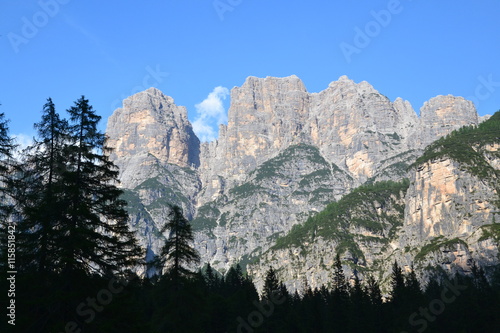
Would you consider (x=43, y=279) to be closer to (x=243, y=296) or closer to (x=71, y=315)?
(x=71, y=315)

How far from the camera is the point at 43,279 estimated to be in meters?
22.8

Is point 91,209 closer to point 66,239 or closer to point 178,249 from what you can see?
point 66,239

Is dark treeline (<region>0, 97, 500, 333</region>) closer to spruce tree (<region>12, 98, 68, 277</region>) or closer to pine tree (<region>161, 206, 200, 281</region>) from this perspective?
spruce tree (<region>12, 98, 68, 277</region>)

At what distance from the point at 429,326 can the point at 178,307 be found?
181 ft

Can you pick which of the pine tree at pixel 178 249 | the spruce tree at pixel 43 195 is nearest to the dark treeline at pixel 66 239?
the spruce tree at pixel 43 195

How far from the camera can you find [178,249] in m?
40.0

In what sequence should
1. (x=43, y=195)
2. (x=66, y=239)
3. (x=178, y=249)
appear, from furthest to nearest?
(x=178, y=249) → (x=43, y=195) → (x=66, y=239)

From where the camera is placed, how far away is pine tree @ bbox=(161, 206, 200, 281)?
39469mm

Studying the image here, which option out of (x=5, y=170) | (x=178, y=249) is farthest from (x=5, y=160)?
(x=178, y=249)

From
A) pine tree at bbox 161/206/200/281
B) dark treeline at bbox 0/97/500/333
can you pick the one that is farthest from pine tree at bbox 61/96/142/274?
pine tree at bbox 161/206/200/281

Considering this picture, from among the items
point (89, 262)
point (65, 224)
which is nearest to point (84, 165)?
point (65, 224)

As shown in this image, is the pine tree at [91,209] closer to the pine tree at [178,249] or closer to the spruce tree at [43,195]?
the spruce tree at [43,195]

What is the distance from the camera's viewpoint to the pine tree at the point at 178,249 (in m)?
39.5

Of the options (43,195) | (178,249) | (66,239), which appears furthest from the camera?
(178,249)
